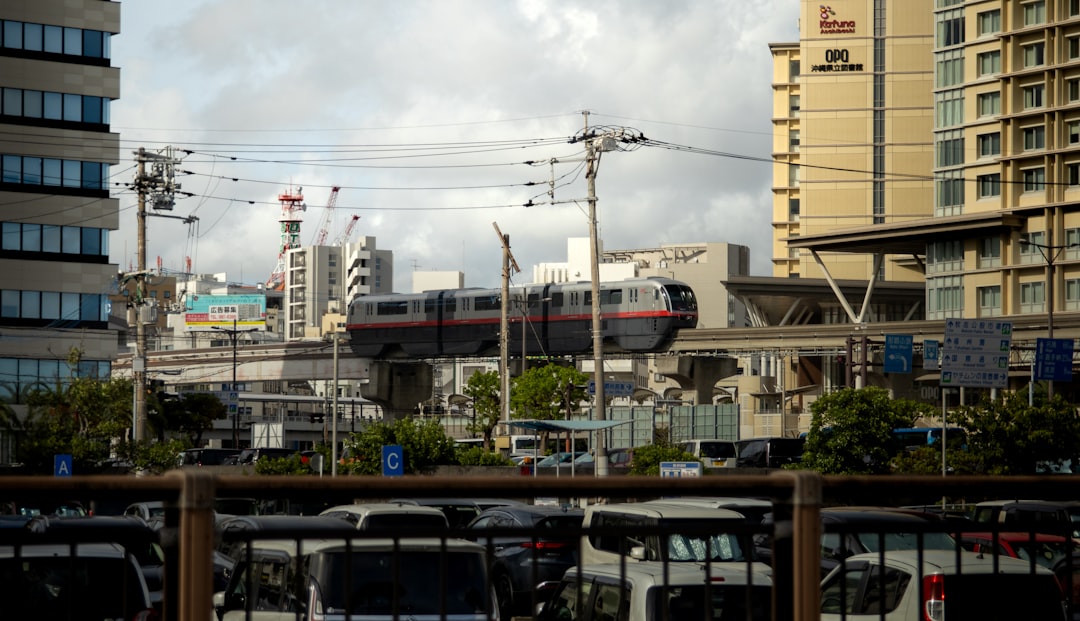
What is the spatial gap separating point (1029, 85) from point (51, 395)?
5392 centimetres

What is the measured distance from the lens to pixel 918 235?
77812 millimetres

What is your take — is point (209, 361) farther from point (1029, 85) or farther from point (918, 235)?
point (1029, 85)

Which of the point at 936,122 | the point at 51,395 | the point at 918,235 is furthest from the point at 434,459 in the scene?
the point at 936,122

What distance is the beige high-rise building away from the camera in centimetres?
11119

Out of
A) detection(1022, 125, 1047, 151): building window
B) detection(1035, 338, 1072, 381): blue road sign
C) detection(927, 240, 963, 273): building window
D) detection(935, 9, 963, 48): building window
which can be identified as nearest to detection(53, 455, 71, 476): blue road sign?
detection(1035, 338, 1072, 381): blue road sign

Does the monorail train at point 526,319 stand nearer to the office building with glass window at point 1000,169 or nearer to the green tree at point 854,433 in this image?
the office building with glass window at point 1000,169

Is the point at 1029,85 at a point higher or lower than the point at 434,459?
higher

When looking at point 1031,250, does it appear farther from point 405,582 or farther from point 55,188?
point 405,582

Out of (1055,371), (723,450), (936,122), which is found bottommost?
(723,450)

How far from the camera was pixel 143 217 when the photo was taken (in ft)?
146

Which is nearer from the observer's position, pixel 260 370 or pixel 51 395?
pixel 51 395

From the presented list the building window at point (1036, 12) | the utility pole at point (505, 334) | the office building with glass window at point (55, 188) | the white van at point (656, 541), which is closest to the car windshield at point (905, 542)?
the white van at point (656, 541)

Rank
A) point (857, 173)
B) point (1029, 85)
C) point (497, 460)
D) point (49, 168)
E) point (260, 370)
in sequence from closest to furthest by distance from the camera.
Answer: point (497, 460) → point (49, 168) → point (1029, 85) → point (260, 370) → point (857, 173)

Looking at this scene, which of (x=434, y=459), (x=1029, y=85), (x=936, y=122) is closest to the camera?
(x=434, y=459)
